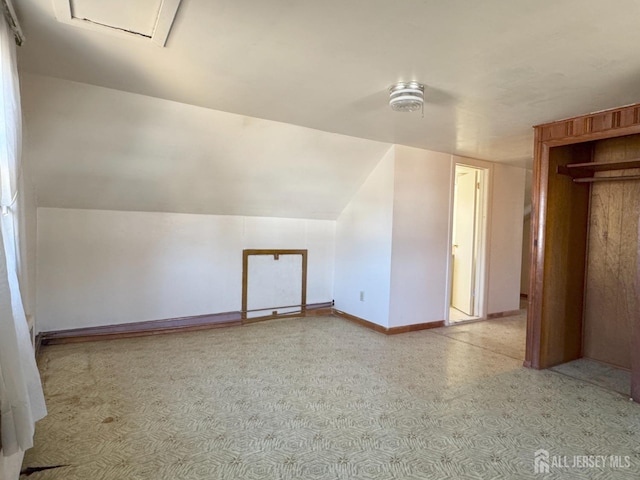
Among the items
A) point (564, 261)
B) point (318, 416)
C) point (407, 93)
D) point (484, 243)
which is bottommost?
point (318, 416)

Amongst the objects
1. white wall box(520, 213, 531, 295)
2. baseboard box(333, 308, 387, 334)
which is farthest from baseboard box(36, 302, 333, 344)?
white wall box(520, 213, 531, 295)

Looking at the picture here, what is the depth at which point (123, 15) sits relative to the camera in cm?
161

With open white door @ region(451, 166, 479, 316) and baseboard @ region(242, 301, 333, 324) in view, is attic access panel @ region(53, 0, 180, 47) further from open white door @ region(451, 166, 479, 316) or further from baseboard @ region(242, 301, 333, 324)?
open white door @ region(451, 166, 479, 316)

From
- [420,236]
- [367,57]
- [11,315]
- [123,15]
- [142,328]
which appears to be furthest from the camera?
[420,236]

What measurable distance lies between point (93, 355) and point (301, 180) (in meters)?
2.62

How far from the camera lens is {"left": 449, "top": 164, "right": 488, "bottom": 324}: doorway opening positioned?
4.80 m

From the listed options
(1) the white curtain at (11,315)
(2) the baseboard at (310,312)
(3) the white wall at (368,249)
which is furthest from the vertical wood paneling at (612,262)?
(1) the white curtain at (11,315)

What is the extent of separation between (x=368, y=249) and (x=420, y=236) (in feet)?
2.05

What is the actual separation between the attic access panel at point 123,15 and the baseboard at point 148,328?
2.80 metres

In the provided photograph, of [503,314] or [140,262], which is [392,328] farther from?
[140,262]

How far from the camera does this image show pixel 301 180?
4070 mm

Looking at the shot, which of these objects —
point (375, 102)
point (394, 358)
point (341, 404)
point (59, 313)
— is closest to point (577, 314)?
point (394, 358)

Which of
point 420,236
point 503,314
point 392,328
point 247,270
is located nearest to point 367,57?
point 420,236

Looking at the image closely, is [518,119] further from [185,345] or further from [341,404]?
[185,345]
